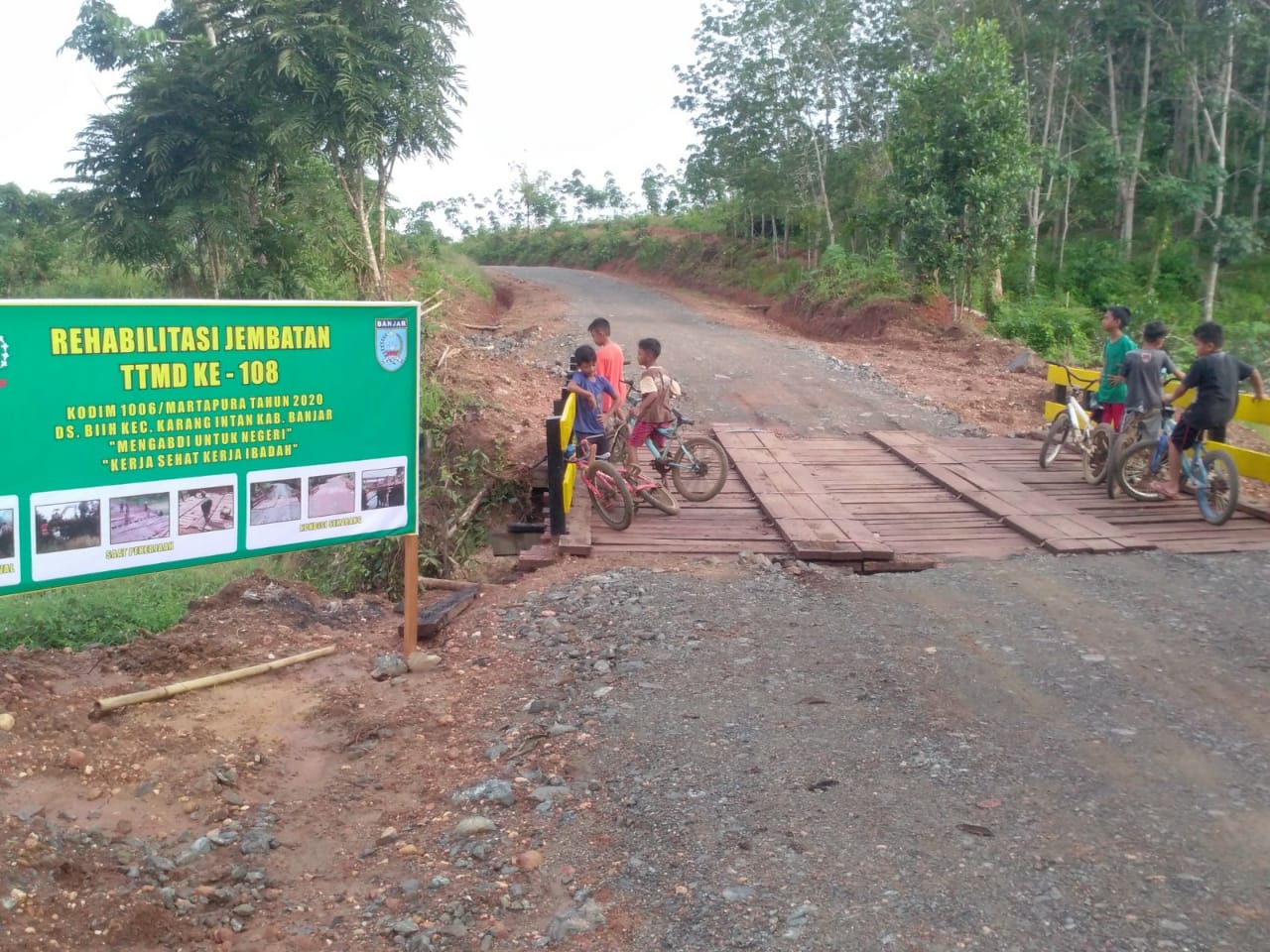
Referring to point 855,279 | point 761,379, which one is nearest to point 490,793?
point 761,379

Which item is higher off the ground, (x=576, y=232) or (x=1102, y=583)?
(x=576, y=232)

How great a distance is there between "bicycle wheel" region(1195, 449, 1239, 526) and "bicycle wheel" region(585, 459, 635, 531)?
4519 mm

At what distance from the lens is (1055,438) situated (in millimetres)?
10133

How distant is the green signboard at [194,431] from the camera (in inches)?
177

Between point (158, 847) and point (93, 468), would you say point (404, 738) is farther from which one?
point (93, 468)

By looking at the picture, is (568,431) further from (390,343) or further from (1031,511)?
(1031,511)

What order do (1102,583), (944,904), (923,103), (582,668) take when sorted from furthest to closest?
(923,103) < (1102,583) < (582,668) < (944,904)

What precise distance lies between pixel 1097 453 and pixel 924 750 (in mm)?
6007

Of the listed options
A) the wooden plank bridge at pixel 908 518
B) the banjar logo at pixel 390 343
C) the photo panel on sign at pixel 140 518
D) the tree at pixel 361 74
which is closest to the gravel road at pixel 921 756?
the wooden plank bridge at pixel 908 518

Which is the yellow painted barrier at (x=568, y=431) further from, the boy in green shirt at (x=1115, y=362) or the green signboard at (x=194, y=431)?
the boy in green shirt at (x=1115, y=362)

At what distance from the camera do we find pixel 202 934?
138 inches

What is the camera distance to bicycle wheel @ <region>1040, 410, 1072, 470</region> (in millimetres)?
10023

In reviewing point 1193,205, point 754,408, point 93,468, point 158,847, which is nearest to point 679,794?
point 158,847

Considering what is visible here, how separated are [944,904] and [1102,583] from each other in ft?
13.5
